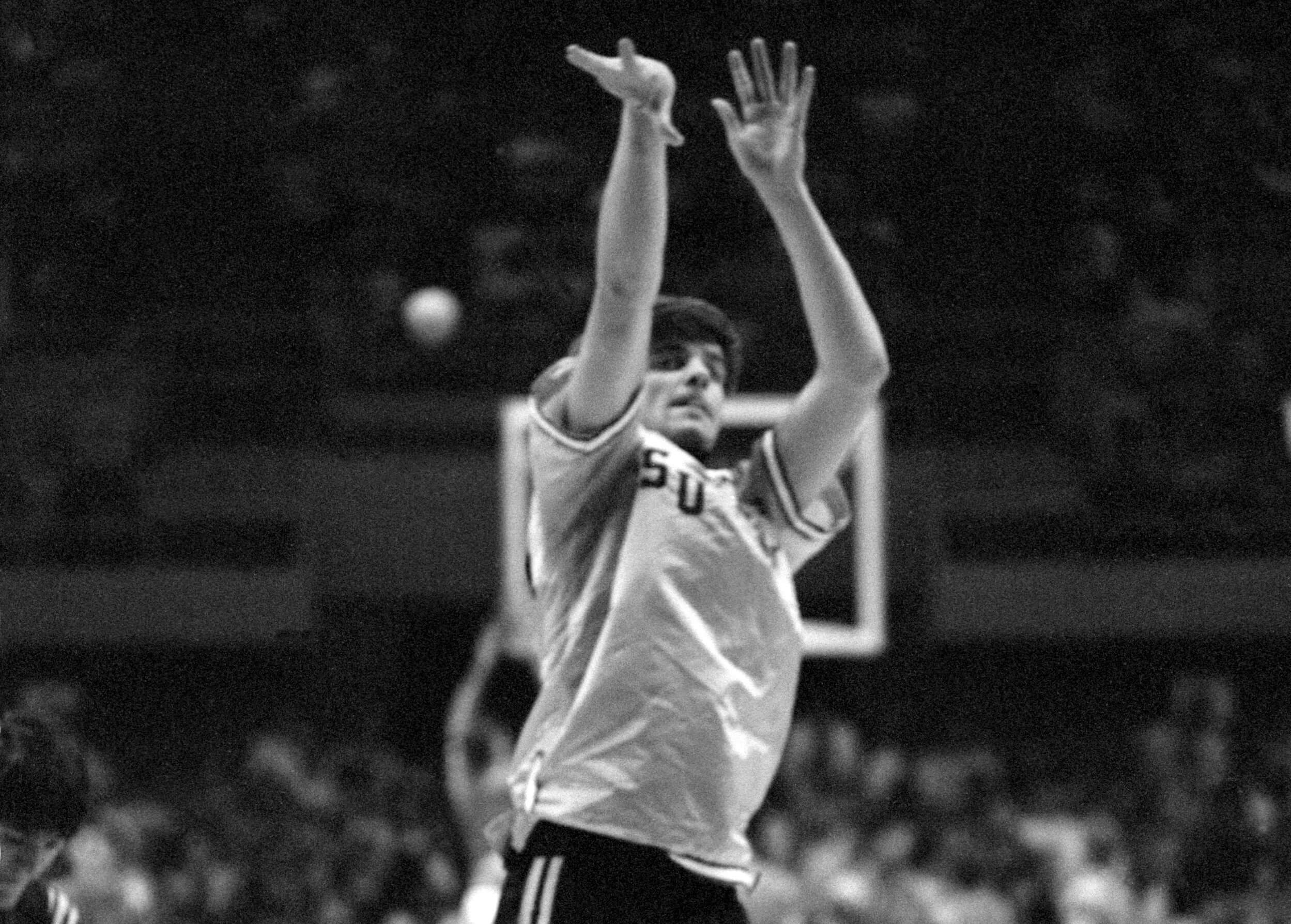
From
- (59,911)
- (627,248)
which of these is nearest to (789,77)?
(627,248)

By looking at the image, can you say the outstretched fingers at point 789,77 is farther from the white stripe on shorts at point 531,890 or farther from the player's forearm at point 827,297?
→ the white stripe on shorts at point 531,890

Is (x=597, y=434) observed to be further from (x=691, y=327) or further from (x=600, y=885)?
(x=600, y=885)

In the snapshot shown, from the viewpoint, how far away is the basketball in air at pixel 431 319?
13.8 metres

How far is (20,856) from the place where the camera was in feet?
14.1

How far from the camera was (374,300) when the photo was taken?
A: 558 inches

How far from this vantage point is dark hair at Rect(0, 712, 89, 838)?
4277mm

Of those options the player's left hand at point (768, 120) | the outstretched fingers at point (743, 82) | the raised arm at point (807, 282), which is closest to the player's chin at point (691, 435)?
the raised arm at point (807, 282)

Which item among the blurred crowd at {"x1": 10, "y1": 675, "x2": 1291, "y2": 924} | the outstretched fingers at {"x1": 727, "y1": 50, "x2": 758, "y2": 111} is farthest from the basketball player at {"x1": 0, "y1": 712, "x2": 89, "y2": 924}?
the blurred crowd at {"x1": 10, "y1": 675, "x2": 1291, "y2": 924}

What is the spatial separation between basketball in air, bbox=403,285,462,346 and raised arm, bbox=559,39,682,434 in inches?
392

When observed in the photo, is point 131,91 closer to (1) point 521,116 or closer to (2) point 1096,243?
(1) point 521,116

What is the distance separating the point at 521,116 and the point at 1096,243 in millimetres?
3041

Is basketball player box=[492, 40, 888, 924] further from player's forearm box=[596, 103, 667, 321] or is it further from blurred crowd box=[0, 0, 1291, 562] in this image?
blurred crowd box=[0, 0, 1291, 562]

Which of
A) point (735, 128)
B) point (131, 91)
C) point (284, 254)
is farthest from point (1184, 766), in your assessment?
point (735, 128)

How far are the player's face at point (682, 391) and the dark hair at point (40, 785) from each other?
111 cm
